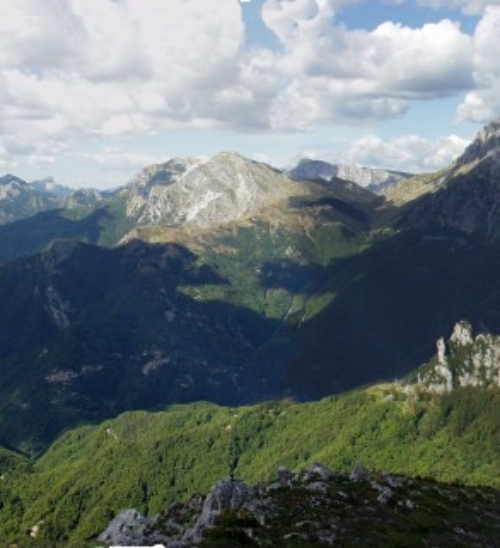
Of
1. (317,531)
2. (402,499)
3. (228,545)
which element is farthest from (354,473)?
(228,545)

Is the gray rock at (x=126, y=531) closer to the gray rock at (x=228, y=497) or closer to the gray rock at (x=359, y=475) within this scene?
the gray rock at (x=228, y=497)

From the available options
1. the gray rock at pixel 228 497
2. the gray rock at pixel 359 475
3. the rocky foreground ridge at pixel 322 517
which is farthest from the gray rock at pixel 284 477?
the gray rock at pixel 228 497

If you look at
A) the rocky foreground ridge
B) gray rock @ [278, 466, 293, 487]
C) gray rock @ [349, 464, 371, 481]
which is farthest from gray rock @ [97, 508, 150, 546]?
gray rock @ [349, 464, 371, 481]

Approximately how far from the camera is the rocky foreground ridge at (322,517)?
310ft

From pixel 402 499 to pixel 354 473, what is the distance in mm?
22623

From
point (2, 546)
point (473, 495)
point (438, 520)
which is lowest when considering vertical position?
point (473, 495)

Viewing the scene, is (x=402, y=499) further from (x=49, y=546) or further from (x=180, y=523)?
(x=49, y=546)

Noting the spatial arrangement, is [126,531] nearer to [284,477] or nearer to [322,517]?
[322,517]

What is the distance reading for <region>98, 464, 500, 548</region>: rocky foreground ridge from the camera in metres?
94.4

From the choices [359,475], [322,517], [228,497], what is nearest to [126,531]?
[228,497]

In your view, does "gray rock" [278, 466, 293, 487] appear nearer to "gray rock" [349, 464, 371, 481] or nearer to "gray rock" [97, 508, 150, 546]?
"gray rock" [349, 464, 371, 481]

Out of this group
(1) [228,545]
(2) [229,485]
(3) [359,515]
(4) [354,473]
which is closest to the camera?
(1) [228,545]

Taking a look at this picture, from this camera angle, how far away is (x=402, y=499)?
125 m

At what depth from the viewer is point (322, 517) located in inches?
4139
